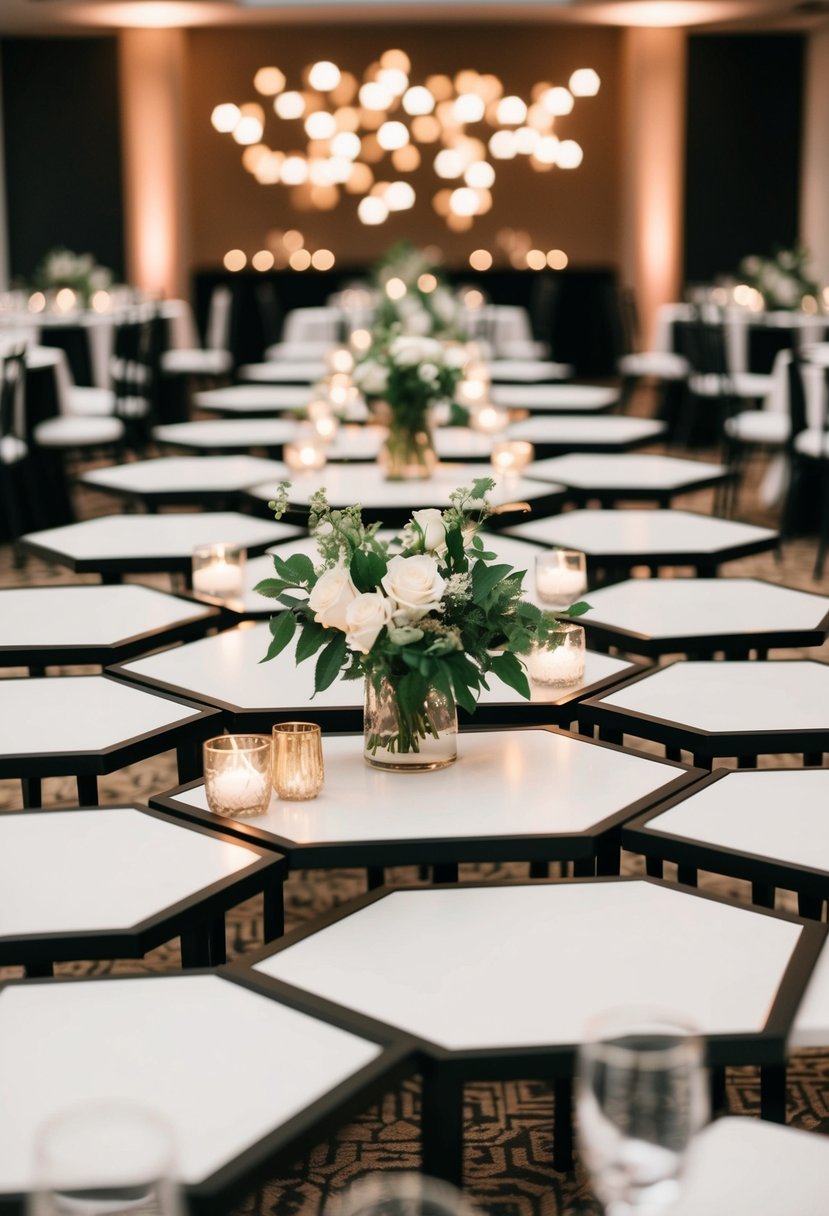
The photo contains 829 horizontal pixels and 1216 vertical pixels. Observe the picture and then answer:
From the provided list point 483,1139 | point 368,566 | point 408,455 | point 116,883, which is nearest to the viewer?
point 116,883

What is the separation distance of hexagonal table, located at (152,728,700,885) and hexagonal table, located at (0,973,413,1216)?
39 cm

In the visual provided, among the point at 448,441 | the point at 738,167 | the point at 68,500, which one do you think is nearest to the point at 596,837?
the point at 448,441

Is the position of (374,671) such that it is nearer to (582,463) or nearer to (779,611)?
(779,611)

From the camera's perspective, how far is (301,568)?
7.48 feet

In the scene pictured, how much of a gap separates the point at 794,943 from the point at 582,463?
139 inches

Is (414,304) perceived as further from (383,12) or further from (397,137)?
(397,137)

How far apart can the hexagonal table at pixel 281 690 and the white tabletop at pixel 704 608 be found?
211 millimetres

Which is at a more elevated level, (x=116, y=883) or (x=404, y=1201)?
(x=404, y=1201)

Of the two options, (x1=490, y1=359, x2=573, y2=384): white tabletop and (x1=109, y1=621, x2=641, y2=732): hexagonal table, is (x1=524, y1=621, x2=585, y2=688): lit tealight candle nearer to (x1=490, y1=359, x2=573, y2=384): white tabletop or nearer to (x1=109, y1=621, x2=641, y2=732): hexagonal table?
(x1=109, y1=621, x2=641, y2=732): hexagonal table

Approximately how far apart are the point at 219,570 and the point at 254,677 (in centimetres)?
59

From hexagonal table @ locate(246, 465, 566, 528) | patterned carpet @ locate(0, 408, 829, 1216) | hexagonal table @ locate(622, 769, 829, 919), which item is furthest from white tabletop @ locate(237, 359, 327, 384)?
hexagonal table @ locate(622, 769, 829, 919)

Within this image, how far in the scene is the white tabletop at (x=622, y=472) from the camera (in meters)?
4.71

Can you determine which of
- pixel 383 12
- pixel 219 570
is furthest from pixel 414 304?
pixel 383 12

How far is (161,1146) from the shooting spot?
0.85m
